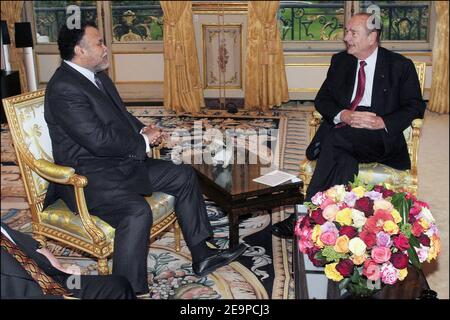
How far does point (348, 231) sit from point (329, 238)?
78 millimetres

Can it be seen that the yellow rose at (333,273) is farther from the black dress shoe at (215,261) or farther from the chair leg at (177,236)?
the chair leg at (177,236)

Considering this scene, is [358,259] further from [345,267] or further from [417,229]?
[417,229]

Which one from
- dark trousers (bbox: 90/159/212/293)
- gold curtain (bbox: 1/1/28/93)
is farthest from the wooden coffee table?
gold curtain (bbox: 1/1/28/93)

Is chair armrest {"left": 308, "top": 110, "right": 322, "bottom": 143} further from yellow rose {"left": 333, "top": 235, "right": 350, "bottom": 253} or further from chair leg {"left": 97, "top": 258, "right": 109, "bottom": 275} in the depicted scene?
yellow rose {"left": 333, "top": 235, "right": 350, "bottom": 253}

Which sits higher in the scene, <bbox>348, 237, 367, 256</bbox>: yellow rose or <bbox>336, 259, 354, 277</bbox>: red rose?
<bbox>348, 237, 367, 256</bbox>: yellow rose

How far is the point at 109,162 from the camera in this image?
3119 mm

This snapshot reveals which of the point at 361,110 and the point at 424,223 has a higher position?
the point at 361,110

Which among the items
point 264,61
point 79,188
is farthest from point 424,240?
point 264,61

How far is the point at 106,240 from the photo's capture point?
9.59 ft

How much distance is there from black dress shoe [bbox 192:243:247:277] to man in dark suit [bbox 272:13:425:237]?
47 centimetres

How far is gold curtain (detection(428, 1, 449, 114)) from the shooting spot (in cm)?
672

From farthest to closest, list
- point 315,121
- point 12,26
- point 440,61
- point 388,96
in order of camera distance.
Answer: point 12,26
point 440,61
point 315,121
point 388,96
